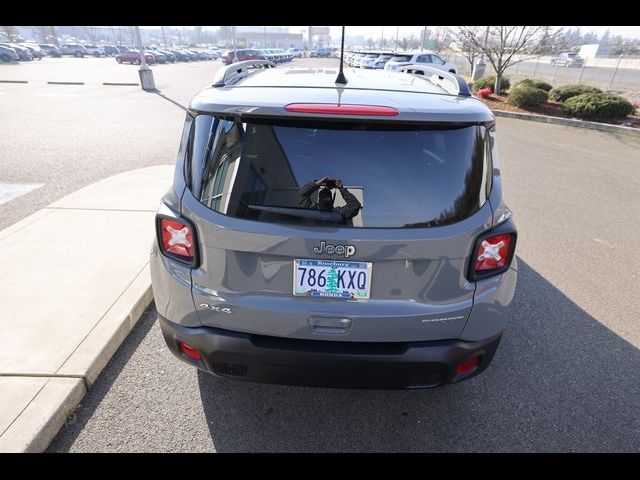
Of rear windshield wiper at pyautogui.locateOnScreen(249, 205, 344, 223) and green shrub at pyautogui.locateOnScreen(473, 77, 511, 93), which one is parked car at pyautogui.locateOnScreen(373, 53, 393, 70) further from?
rear windshield wiper at pyautogui.locateOnScreen(249, 205, 344, 223)

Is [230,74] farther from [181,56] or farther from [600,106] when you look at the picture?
[181,56]

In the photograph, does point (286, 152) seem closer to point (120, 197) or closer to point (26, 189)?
point (120, 197)

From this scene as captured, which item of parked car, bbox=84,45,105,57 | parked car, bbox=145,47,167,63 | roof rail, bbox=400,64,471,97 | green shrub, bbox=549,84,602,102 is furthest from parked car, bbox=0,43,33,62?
roof rail, bbox=400,64,471,97

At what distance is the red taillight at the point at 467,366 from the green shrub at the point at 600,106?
13159mm

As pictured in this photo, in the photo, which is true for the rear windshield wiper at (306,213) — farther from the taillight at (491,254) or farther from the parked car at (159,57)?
the parked car at (159,57)

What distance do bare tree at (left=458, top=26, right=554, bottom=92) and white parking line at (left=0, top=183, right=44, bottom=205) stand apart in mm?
15463

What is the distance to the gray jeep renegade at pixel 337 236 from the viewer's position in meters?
1.79

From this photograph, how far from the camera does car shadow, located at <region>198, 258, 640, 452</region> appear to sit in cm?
228

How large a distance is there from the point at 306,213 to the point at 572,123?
43.7 ft

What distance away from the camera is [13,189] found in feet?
18.6

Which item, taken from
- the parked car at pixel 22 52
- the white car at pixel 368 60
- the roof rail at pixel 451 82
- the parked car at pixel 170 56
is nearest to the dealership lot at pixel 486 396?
the roof rail at pixel 451 82

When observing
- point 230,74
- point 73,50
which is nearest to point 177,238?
point 230,74
